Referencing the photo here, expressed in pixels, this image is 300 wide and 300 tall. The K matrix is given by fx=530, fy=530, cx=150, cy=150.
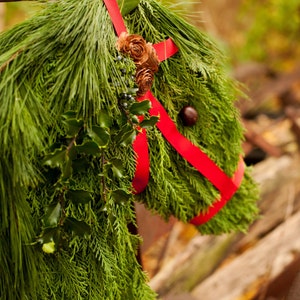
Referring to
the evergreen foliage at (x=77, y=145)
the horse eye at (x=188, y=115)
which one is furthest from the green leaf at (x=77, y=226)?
the horse eye at (x=188, y=115)

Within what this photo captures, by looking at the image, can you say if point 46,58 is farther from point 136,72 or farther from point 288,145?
point 288,145

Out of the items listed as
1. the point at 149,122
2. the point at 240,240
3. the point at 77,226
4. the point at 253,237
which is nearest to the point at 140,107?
the point at 149,122

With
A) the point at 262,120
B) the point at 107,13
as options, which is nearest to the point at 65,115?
the point at 107,13

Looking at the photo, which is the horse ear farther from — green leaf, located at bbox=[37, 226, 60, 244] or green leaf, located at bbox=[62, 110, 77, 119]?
green leaf, located at bbox=[37, 226, 60, 244]

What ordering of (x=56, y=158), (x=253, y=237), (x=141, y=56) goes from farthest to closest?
(x=253, y=237) → (x=141, y=56) → (x=56, y=158)

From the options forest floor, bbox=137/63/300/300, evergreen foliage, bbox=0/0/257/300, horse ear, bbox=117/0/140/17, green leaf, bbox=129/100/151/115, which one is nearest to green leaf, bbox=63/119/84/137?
evergreen foliage, bbox=0/0/257/300

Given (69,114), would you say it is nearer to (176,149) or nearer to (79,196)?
(79,196)

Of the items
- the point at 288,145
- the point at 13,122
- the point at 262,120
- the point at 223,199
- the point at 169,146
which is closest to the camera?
the point at 13,122
